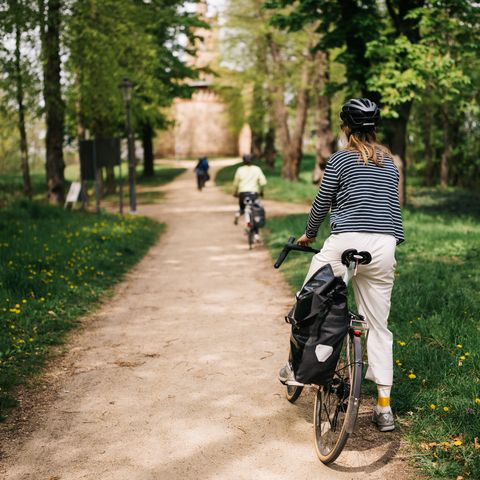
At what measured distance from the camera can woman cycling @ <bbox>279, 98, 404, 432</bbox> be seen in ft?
12.1

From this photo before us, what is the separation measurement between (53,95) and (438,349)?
1371cm

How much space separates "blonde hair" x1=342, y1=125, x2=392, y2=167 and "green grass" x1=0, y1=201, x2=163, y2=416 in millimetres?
3236

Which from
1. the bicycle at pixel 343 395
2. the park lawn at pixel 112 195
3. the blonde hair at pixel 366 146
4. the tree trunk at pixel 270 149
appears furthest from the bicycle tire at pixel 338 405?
the tree trunk at pixel 270 149

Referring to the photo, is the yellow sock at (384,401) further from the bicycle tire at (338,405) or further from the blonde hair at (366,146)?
the blonde hair at (366,146)

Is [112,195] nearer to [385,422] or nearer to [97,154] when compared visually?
[97,154]

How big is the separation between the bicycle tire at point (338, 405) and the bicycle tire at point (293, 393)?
2.20 feet

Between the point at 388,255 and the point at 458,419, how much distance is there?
47.9 inches

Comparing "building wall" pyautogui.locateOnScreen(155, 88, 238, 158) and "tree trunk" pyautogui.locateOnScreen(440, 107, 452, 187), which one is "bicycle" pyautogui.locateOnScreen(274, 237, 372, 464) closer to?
"tree trunk" pyautogui.locateOnScreen(440, 107, 452, 187)

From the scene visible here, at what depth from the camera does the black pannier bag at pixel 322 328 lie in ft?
11.6

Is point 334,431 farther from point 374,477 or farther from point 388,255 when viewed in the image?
point 388,255

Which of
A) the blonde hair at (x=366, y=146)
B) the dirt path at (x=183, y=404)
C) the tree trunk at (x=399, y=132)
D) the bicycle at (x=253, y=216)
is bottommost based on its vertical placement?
the dirt path at (x=183, y=404)

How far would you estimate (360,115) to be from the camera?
369cm

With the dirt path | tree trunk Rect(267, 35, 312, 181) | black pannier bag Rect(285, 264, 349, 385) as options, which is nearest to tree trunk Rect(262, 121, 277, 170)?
tree trunk Rect(267, 35, 312, 181)

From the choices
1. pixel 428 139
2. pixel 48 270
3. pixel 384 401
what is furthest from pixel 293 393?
pixel 428 139
